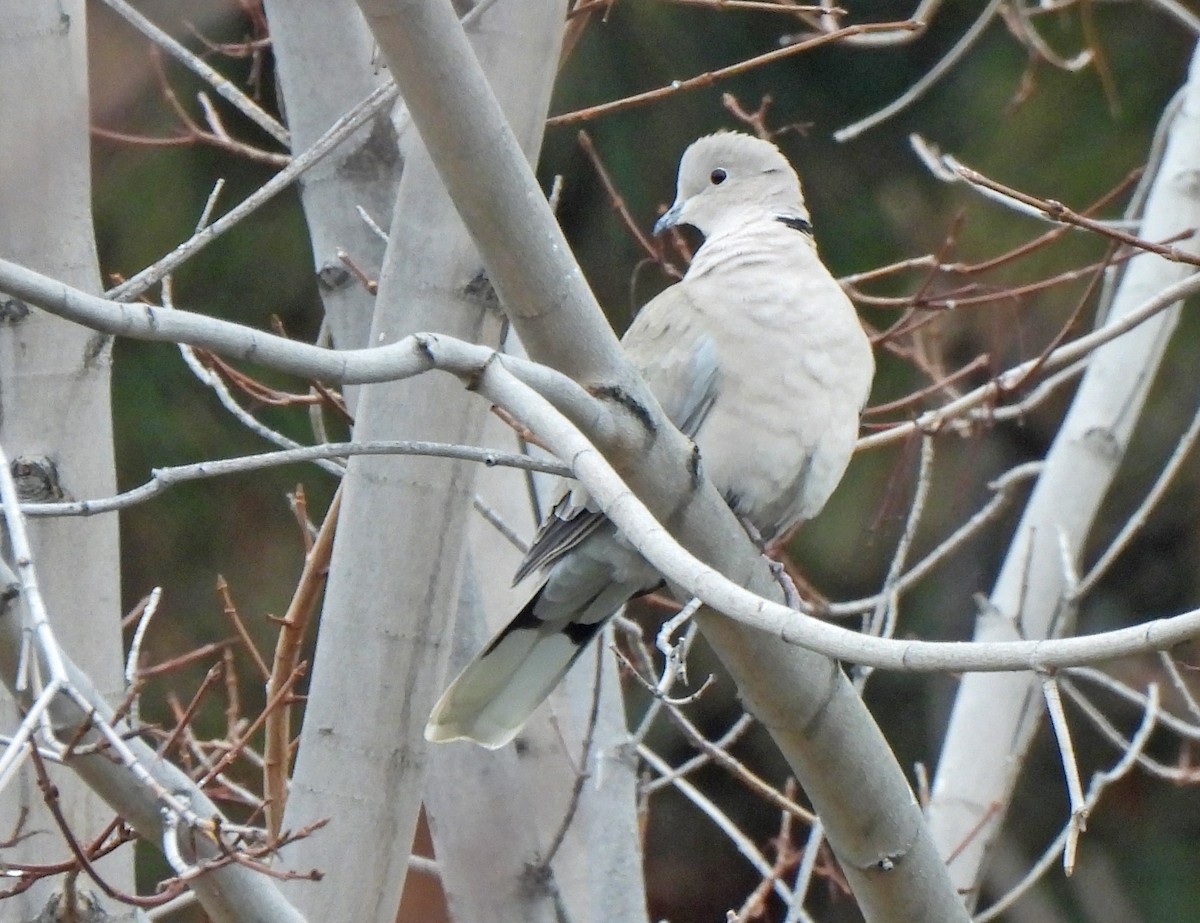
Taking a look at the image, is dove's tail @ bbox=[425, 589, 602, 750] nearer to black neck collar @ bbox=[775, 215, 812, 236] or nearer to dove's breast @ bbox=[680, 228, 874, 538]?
dove's breast @ bbox=[680, 228, 874, 538]

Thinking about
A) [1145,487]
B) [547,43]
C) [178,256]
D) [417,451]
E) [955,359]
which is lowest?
[417,451]

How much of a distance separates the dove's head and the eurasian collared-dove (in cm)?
22

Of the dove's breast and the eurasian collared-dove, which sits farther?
the dove's breast

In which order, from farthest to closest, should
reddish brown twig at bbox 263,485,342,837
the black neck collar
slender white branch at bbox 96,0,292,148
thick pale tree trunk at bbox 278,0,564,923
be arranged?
the black neck collar, slender white branch at bbox 96,0,292,148, reddish brown twig at bbox 263,485,342,837, thick pale tree trunk at bbox 278,0,564,923

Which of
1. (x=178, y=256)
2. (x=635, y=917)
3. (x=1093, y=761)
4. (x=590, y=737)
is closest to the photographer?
(x=178, y=256)

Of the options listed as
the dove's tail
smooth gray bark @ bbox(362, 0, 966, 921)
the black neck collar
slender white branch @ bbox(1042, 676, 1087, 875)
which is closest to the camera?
slender white branch @ bbox(1042, 676, 1087, 875)

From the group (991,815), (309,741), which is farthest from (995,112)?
(309,741)

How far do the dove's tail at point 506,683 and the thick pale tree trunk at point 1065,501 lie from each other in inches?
35.3

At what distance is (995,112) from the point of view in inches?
179

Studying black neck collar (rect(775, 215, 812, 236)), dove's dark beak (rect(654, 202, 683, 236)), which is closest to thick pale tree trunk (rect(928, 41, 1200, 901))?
black neck collar (rect(775, 215, 812, 236))

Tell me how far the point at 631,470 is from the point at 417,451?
221 millimetres

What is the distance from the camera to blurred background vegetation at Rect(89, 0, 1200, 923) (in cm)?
431

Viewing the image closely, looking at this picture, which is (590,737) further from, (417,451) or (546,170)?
(546,170)

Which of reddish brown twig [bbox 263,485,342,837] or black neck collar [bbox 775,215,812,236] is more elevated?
black neck collar [bbox 775,215,812,236]
